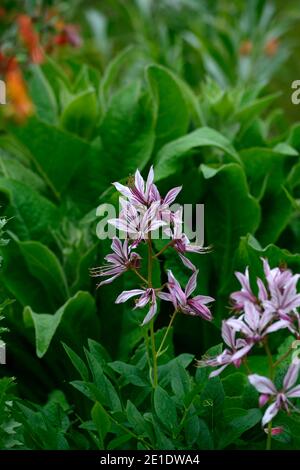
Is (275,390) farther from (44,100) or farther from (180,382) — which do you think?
(44,100)

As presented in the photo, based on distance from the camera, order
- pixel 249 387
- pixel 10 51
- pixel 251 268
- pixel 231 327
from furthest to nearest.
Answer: pixel 10 51 → pixel 251 268 → pixel 249 387 → pixel 231 327

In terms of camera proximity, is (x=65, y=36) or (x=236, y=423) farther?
(x=65, y=36)

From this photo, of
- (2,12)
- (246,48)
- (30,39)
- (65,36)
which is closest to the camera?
(30,39)

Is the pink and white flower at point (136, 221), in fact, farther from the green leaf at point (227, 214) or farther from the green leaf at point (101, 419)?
the green leaf at point (227, 214)

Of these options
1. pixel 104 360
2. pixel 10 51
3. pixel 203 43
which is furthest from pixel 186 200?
pixel 203 43

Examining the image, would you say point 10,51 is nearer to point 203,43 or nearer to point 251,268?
point 203,43

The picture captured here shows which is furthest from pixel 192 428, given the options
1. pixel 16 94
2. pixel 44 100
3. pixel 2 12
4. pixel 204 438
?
pixel 2 12

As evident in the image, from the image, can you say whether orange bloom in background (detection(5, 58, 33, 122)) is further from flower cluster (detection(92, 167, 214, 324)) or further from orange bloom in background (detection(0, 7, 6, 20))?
flower cluster (detection(92, 167, 214, 324))

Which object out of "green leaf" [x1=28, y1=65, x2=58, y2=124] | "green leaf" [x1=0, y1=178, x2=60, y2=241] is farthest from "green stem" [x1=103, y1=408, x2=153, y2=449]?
"green leaf" [x1=28, y1=65, x2=58, y2=124]
